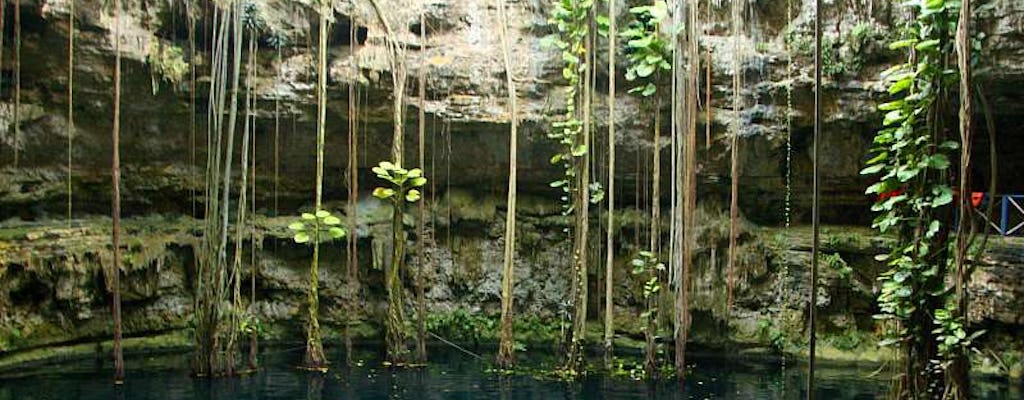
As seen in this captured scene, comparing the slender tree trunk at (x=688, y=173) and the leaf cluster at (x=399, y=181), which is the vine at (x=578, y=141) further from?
the leaf cluster at (x=399, y=181)

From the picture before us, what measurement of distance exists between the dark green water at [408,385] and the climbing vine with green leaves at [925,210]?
10.2 ft

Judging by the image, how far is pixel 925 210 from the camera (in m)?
5.04

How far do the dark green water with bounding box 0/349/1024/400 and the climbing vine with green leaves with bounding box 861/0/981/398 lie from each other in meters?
3.12

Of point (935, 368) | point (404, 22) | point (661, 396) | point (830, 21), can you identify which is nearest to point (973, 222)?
point (935, 368)

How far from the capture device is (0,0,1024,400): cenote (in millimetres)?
8938

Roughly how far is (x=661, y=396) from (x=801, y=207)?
175 inches

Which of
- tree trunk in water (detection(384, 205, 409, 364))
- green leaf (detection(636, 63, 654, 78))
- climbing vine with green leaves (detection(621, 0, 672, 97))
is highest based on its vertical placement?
climbing vine with green leaves (detection(621, 0, 672, 97))

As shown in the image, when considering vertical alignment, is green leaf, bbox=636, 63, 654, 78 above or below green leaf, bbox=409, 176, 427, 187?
above

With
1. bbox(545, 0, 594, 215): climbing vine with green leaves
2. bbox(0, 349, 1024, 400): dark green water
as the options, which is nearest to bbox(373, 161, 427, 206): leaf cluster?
bbox(545, 0, 594, 215): climbing vine with green leaves

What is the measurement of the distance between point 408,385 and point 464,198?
4126 mm

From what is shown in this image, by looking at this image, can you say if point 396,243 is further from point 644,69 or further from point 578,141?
point 644,69

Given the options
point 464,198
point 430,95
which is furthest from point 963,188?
point 464,198

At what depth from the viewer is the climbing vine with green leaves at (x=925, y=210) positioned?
194 inches

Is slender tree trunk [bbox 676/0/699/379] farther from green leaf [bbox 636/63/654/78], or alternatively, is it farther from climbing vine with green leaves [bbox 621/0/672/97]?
green leaf [bbox 636/63/654/78]
